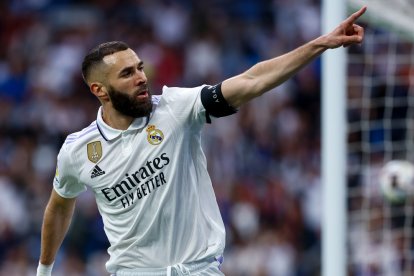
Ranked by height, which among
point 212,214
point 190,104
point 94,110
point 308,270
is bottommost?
point 308,270

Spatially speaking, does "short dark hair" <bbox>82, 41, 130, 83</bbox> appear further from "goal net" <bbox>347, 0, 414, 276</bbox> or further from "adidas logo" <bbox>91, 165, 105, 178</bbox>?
"goal net" <bbox>347, 0, 414, 276</bbox>

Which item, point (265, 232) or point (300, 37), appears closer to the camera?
point (265, 232)

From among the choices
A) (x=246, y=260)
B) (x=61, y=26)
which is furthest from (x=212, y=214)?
(x=61, y=26)

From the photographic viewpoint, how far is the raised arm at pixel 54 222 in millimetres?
6449

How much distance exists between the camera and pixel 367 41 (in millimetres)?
10000

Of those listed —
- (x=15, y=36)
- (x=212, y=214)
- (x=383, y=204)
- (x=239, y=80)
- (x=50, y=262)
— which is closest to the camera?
(x=239, y=80)

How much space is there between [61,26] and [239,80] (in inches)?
464

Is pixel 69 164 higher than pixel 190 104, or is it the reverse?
pixel 190 104

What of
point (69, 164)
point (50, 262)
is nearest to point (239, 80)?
point (69, 164)

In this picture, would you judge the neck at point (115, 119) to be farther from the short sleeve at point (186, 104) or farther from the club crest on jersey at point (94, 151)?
the short sleeve at point (186, 104)

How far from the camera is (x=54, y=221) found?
21.3 ft

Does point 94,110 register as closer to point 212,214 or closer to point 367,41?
point 367,41

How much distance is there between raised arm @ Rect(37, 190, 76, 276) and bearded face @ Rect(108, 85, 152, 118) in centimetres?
86

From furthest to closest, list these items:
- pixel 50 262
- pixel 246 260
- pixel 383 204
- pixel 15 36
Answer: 1. pixel 15 36
2. pixel 246 260
3. pixel 383 204
4. pixel 50 262
